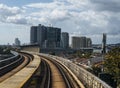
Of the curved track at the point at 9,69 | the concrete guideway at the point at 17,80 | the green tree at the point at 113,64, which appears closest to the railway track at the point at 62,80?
the concrete guideway at the point at 17,80

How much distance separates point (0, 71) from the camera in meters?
48.3

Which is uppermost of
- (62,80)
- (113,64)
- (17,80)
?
(113,64)

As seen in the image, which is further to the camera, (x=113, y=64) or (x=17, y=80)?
(x=113, y=64)

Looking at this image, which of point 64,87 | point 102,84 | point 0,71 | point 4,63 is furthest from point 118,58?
point 102,84

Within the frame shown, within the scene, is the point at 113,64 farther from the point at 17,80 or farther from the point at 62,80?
the point at 17,80

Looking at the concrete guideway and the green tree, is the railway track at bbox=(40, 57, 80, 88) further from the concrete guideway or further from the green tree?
the green tree

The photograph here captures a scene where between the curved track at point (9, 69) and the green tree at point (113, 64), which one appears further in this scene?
the green tree at point (113, 64)

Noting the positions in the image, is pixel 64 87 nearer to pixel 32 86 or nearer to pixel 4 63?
pixel 32 86

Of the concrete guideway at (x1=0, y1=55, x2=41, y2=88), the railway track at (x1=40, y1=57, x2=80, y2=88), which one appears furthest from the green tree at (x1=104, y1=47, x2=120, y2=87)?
the concrete guideway at (x1=0, y1=55, x2=41, y2=88)

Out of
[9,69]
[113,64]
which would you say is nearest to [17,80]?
[9,69]

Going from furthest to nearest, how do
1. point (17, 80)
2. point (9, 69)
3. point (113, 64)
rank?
1. point (113, 64)
2. point (9, 69)
3. point (17, 80)

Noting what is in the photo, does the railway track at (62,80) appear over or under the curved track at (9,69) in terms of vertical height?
under

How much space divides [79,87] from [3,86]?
7.64 m

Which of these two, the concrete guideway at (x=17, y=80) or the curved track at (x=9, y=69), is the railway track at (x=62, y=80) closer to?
the concrete guideway at (x=17, y=80)
